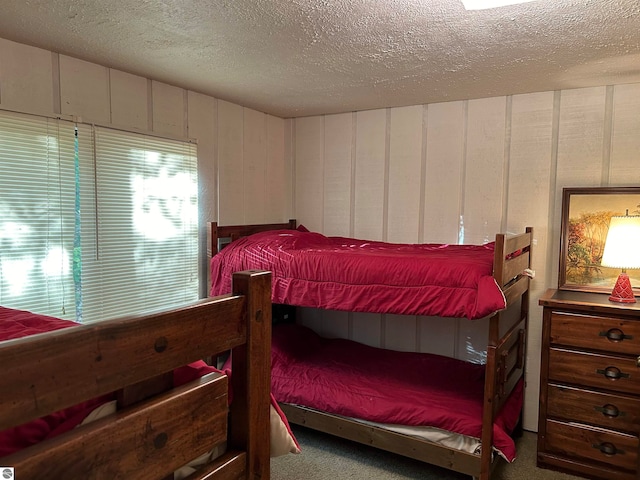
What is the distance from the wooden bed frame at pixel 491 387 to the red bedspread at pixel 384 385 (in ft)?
0.22

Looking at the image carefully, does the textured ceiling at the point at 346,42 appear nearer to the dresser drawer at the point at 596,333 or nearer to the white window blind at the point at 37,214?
the white window blind at the point at 37,214

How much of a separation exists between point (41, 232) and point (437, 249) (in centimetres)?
229

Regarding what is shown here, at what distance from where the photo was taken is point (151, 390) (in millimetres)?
875

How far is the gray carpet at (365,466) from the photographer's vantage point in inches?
90.6

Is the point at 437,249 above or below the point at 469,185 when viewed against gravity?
below

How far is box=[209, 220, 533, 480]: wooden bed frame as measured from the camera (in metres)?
2.05

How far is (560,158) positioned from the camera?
2738mm

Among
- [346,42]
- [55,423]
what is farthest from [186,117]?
[55,423]

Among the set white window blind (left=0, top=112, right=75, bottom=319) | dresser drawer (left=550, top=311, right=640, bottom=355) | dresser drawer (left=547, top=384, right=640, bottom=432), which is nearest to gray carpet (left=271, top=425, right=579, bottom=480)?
dresser drawer (left=547, top=384, right=640, bottom=432)

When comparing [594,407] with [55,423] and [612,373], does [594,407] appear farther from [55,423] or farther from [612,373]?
[55,423]

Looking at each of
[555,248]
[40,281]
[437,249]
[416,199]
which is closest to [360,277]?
[437,249]

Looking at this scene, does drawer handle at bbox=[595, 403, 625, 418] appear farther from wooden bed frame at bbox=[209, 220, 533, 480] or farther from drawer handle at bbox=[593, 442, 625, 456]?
wooden bed frame at bbox=[209, 220, 533, 480]

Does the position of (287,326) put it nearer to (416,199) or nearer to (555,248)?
(416,199)

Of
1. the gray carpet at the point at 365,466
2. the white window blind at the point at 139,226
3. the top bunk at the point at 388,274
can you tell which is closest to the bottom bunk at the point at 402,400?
the gray carpet at the point at 365,466
